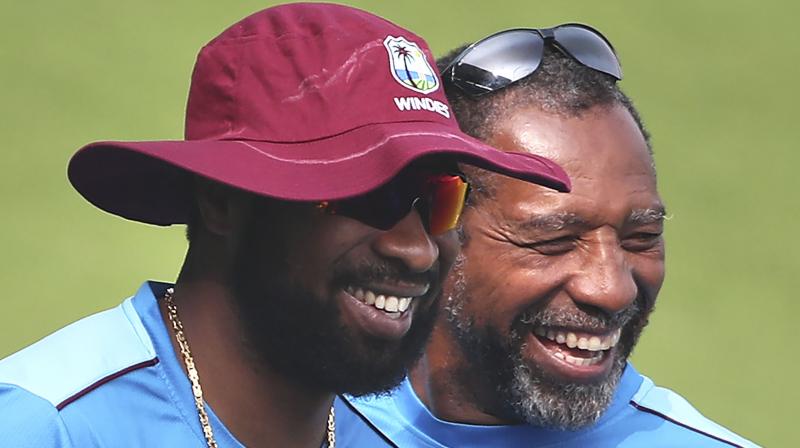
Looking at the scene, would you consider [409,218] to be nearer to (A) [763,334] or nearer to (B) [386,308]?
(B) [386,308]

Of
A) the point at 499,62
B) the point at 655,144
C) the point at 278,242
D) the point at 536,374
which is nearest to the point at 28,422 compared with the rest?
the point at 278,242

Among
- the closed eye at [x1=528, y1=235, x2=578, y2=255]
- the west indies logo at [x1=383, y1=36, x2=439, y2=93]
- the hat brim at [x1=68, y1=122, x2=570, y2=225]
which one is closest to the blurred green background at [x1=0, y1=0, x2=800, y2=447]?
the closed eye at [x1=528, y1=235, x2=578, y2=255]

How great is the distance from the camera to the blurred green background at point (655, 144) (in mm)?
4363

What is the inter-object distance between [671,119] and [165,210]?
10.2 ft

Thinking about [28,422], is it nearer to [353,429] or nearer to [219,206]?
[219,206]

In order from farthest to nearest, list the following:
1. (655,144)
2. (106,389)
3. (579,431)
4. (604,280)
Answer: (655,144) → (579,431) → (604,280) → (106,389)

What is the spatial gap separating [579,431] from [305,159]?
3.14 feet

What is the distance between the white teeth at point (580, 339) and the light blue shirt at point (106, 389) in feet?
2.33

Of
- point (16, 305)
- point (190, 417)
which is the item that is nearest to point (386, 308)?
point (190, 417)

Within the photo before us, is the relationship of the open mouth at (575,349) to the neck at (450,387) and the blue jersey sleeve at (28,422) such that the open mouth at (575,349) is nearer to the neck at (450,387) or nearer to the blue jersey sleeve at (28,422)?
the neck at (450,387)

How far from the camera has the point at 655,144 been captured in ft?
15.9

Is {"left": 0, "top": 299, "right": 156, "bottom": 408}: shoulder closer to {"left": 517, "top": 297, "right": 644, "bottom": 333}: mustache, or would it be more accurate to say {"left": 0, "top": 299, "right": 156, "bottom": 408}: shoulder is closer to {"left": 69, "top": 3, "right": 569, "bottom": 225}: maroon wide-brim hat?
{"left": 69, "top": 3, "right": 569, "bottom": 225}: maroon wide-brim hat

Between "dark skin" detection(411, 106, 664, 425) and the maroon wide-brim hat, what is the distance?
1.55ft

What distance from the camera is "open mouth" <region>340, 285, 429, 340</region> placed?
6.02 ft
